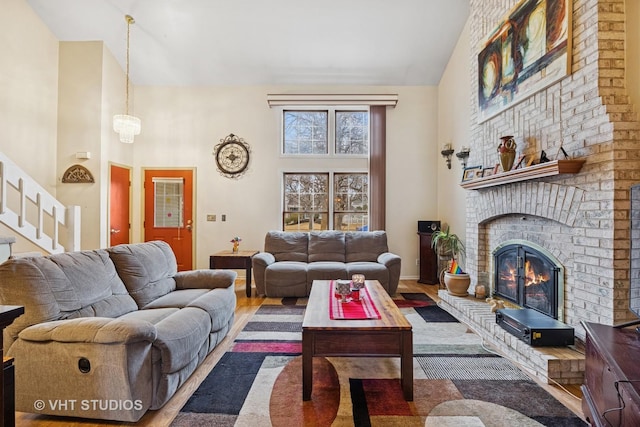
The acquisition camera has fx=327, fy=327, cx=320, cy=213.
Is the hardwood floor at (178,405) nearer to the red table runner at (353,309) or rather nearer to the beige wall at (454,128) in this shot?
the red table runner at (353,309)

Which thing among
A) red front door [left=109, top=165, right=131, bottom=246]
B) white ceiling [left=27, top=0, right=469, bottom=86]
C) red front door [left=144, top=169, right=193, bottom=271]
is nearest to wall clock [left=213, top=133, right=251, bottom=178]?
red front door [left=144, top=169, right=193, bottom=271]

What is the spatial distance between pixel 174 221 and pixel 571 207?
5.52 meters

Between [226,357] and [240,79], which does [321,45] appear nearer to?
[240,79]

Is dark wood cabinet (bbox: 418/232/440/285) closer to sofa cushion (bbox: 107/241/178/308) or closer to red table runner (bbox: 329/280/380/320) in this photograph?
red table runner (bbox: 329/280/380/320)

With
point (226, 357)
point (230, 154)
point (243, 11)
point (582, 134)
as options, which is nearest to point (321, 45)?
point (243, 11)

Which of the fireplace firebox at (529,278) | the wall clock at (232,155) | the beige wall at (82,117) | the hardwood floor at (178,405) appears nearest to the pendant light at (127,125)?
the beige wall at (82,117)

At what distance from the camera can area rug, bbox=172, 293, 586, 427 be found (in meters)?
1.84

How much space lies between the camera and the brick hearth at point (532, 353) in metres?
2.22

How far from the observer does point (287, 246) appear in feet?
16.6

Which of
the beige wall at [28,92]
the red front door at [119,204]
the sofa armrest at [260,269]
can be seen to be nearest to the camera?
the beige wall at [28,92]

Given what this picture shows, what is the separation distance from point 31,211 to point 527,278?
6.27m

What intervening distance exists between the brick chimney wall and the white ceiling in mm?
2295

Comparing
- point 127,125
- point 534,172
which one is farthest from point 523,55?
point 127,125

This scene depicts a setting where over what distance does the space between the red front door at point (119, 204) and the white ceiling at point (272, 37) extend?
1.63 metres
